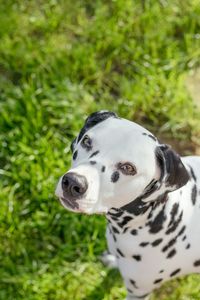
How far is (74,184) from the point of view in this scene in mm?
2582

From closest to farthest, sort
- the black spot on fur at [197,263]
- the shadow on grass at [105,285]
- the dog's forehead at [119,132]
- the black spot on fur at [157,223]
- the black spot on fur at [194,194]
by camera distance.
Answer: the dog's forehead at [119,132]
the black spot on fur at [157,223]
the black spot on fur at [194,194]
the black spot on fur at [197,263]
the shadow on grass at [105,285]

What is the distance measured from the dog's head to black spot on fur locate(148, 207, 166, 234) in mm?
235

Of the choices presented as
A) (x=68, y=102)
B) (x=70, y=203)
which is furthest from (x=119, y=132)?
(x=68, y=102)

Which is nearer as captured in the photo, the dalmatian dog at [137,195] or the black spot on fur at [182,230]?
the dalmatian dog at [137,195]

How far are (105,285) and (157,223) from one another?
1015mm

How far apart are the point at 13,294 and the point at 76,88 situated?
163cm

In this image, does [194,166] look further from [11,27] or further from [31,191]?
[11,27]

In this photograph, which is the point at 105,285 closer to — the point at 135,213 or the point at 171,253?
the point at 171,253

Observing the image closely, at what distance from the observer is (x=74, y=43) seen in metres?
4.83

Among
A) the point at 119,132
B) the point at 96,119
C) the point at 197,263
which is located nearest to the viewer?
the point at 119,132

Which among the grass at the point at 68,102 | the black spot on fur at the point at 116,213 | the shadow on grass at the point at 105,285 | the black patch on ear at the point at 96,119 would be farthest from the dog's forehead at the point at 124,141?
the shadow on grass at the point at 105,285

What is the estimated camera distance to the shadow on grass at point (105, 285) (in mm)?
3791

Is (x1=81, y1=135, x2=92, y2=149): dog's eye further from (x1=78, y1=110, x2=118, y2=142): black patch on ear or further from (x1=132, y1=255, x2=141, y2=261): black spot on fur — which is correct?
(x1=132, y1=255, x2=141, y2=261): black spot on fur

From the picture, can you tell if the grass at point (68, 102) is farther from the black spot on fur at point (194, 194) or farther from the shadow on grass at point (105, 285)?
the black spot on fur at point (194, 194)
